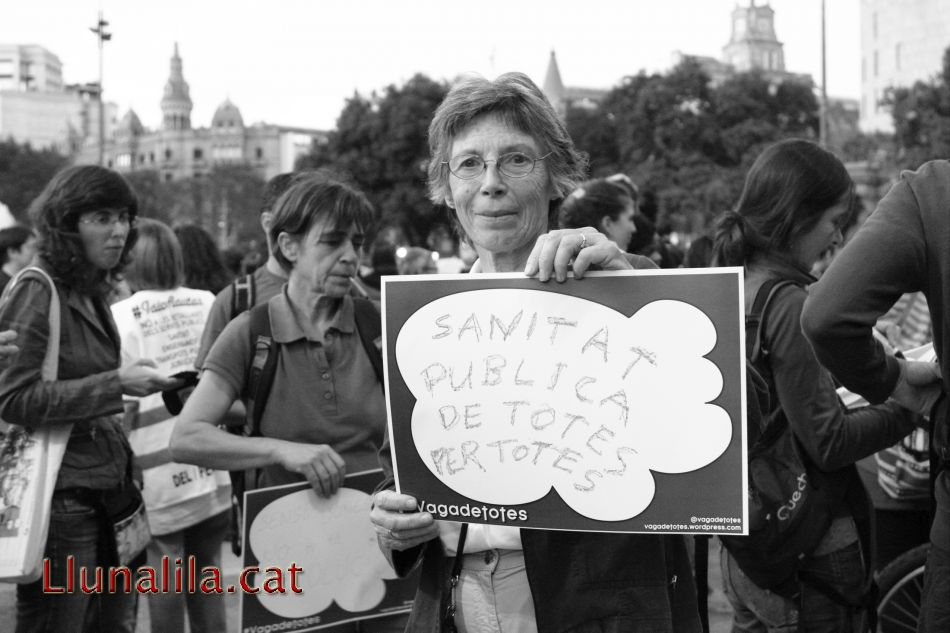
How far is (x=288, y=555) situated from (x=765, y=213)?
1.69 meters

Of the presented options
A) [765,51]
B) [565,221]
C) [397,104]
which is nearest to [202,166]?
[765,51]

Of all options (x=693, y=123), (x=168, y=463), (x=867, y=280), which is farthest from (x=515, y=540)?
(x=693, y=123)

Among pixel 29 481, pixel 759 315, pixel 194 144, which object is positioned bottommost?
pixel 29 481

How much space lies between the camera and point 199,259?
18.9 ft

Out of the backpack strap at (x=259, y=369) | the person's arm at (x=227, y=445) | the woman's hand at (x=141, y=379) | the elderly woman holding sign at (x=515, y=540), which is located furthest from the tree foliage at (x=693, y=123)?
the elderly woman holding sign at (x=515, y=540)

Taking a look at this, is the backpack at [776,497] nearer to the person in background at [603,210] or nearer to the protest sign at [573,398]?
the protest sign at [573,398]

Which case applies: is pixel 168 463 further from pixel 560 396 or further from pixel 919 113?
pixel 919 113

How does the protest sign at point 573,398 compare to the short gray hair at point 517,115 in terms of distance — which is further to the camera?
the short gray hair at point 517,115

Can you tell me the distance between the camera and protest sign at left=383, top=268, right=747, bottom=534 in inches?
65.4

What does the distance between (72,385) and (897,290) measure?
247 centimetres

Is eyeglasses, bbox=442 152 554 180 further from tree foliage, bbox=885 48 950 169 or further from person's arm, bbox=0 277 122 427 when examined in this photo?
tree foliage, bbox=885 48 950 169

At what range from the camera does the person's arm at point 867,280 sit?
192 centimetres

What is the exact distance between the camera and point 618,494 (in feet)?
5.67

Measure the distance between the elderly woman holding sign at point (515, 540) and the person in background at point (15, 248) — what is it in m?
5.99
